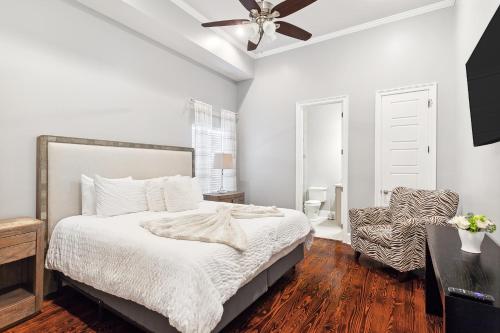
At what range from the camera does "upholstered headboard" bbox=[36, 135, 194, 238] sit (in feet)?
7.90

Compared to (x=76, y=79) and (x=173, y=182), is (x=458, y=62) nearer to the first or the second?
(x=173, y=182)

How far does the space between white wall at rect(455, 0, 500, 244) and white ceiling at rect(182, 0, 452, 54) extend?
0.73 metres

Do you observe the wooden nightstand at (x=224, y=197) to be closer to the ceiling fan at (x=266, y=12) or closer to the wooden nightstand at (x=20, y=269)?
the wooden nightstand at (x=20, y=269)

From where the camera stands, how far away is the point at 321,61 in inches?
167

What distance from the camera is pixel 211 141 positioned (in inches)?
178

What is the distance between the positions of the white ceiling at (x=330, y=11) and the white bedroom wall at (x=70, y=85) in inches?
34.4

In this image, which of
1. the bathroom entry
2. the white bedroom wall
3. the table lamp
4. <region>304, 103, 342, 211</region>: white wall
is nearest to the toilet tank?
the bathroom entry

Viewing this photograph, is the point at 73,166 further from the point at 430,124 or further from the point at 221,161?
the point at 430,124

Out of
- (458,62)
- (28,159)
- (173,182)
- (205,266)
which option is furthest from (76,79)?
(458,62)

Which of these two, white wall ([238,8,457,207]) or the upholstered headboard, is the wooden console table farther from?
the upholstered headboard

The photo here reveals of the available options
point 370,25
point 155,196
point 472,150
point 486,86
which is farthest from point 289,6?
point 155,196

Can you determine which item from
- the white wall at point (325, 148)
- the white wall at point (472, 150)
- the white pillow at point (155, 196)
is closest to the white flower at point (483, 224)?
the white wall at point (472, 150)

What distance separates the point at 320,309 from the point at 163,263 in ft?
4.77

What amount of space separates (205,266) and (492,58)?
6.55 feet
